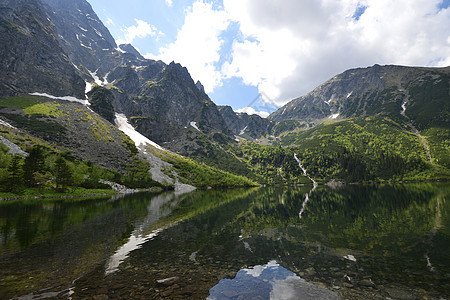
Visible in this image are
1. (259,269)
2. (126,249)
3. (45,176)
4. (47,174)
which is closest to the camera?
(259,269)

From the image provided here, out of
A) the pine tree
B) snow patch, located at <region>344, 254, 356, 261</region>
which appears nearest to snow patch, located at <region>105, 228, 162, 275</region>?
snow patch, located at <region>344, 254, 356, 261</region>

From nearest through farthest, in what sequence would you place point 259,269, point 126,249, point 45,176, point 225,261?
point 259,269, point 225,261, point 126,249, point 45,176

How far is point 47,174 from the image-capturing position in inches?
3406

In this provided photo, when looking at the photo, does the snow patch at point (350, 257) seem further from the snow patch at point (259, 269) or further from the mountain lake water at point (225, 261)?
the snow patch at point (259, 269)

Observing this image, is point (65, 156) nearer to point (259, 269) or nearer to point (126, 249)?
point (126, 249)

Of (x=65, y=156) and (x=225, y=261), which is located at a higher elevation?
(x=65, y=156)

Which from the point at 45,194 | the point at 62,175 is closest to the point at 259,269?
the point at 45,194

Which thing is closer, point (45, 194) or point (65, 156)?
point (45, 194)

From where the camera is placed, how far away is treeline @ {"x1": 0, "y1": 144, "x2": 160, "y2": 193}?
70.2 metres

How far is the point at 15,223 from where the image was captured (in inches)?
1223

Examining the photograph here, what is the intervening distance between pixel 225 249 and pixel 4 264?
57.3 feet

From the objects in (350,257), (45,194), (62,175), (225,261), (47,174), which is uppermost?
(47,174)

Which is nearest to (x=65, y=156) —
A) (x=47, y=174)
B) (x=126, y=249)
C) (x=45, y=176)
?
(x=47, y=174)

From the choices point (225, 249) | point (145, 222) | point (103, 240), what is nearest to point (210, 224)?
point (145, 222)
